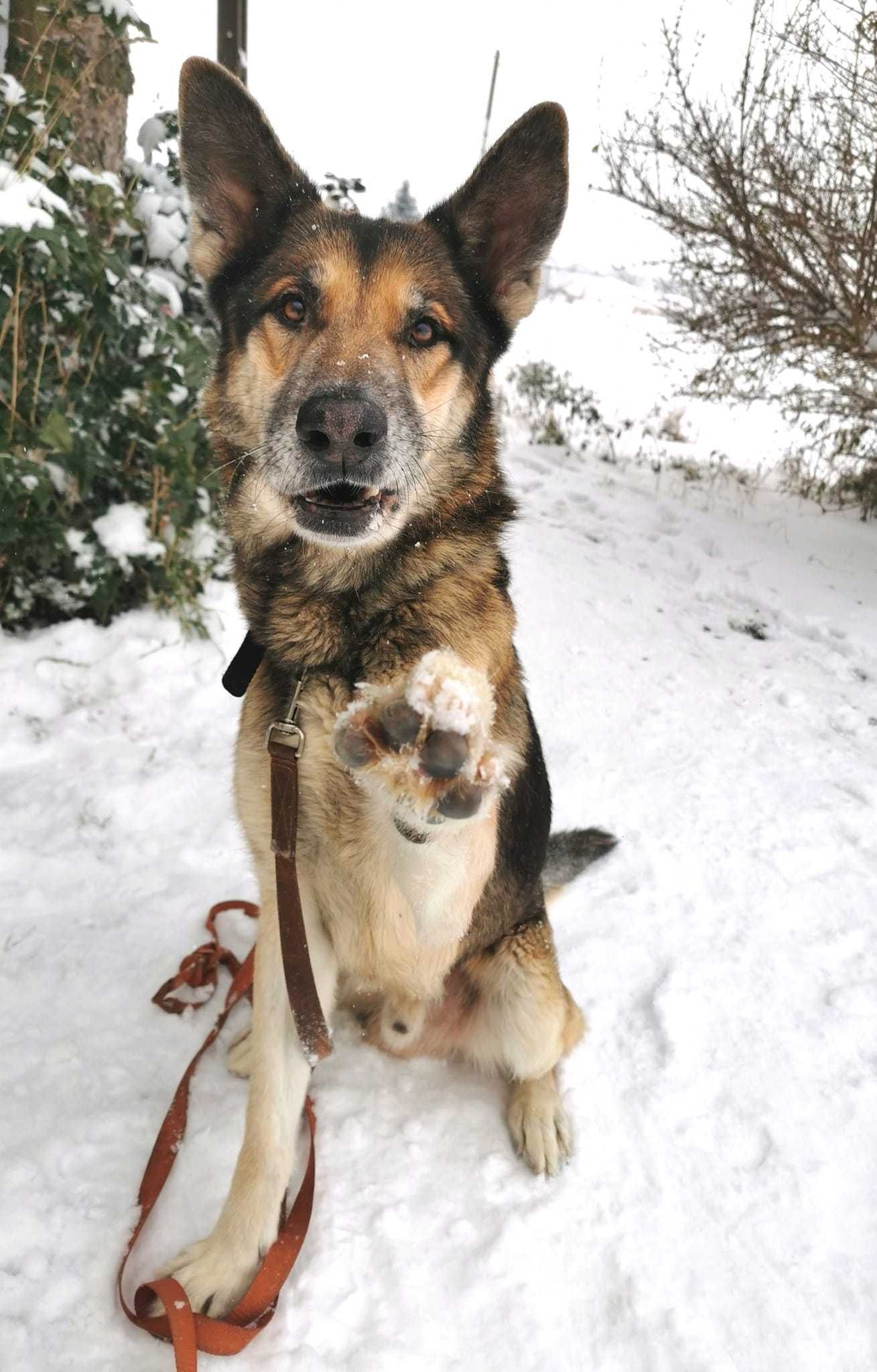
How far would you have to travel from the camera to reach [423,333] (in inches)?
78.7

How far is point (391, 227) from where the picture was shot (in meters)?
2.09

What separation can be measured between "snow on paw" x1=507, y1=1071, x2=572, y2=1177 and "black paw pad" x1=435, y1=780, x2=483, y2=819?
123 cm

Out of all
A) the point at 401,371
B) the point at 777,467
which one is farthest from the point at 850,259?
the point at 401,371

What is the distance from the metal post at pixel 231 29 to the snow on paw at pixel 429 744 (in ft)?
18.9

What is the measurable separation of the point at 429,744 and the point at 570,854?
1.66 metres

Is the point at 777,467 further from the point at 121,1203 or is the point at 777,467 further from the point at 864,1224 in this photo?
the point at 121,1203

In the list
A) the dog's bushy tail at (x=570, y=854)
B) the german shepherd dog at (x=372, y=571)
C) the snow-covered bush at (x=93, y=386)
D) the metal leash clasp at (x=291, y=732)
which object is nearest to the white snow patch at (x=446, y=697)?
the german shepherd dog at (x=372, y=571)

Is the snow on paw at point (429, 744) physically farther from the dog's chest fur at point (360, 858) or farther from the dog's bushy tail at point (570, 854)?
the dog's bushy tail at point (570, 854)

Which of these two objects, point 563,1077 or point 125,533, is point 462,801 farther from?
point 125,533

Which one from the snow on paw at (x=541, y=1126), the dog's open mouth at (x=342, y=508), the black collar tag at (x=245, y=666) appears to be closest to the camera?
the dog's open mouth at (x=342, y=508)

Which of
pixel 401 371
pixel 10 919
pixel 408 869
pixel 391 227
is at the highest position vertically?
pixel 391 227

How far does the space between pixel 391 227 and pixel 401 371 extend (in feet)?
1.67

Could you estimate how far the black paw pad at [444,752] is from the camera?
3.91ft

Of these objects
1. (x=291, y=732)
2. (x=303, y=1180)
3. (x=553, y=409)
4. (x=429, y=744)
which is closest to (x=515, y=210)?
(x=291, y=732)
